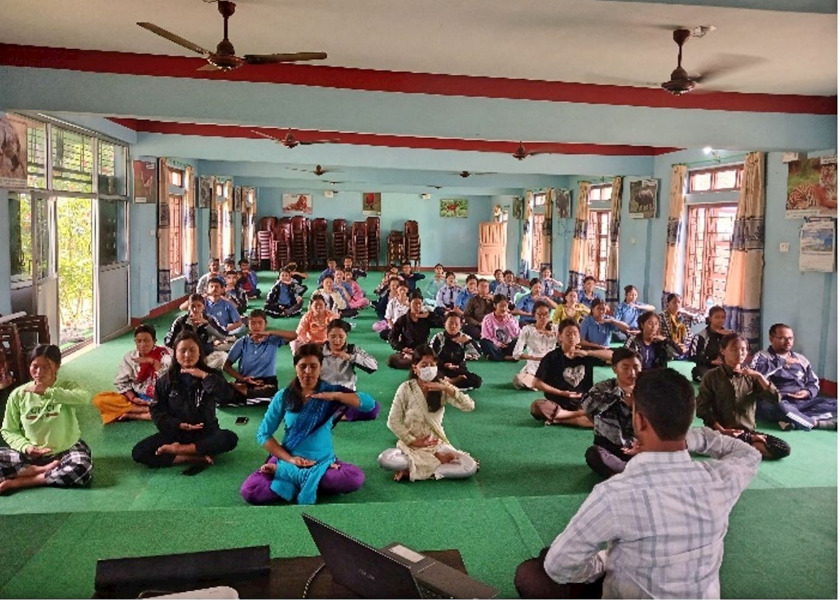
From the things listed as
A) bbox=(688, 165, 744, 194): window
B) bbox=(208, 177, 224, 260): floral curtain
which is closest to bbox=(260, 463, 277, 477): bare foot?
bbox=(688, 165, 744, 194): window

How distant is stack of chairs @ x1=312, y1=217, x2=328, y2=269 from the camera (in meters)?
26.5

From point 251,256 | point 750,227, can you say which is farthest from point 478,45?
point 251,256

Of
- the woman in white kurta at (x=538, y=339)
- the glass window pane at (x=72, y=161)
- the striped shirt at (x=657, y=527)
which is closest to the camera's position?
the striped shirt at (x=657, y=527)

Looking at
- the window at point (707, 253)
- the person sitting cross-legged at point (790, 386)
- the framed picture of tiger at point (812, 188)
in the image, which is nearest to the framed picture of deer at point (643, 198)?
the window at point (707, 253)

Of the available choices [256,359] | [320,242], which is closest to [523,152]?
[256,359]

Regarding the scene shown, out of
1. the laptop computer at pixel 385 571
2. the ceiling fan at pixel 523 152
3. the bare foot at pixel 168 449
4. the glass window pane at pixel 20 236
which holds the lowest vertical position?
the bare foot at pixel 168 449

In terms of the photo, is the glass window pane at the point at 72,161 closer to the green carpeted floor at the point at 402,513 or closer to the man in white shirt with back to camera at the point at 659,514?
the green carpeted floor at the point at 402,513

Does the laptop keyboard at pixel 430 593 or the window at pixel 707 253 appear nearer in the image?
the laptop keyboard at pixel 430 593

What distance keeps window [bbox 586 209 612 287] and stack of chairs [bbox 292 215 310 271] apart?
477 inches

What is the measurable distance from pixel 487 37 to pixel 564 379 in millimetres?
3153

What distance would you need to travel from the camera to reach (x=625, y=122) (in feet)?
26.1

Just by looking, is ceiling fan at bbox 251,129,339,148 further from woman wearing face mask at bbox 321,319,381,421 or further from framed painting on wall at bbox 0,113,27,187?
woman wearing face mask at bbox 321,319,381,421

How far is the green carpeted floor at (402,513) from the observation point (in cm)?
384

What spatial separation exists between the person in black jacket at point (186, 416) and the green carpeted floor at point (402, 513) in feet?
0.43
